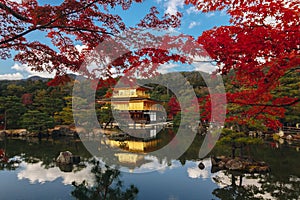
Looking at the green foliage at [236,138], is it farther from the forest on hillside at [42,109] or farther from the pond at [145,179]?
the forest on hillside at [42,109]

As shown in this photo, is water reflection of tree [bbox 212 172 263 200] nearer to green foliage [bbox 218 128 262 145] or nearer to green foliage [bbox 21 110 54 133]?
green foliage [bbox 218 128 262 145]

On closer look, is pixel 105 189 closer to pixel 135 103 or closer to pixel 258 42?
pixel 258 42

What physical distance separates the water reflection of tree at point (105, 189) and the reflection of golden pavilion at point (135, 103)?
16003 mm

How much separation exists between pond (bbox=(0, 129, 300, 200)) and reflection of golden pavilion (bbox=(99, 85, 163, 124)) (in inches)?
562

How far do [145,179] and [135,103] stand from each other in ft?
59.1

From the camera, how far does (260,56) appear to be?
335 centimetres

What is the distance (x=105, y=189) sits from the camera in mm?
6172

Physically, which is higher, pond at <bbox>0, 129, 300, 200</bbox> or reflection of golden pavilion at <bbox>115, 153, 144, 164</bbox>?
reflection of golden pavilion at <bbox>115, 153, 144, 164</bbox>

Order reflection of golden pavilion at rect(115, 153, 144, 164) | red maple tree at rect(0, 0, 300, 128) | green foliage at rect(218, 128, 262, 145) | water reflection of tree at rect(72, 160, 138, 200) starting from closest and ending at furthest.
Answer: red maple tree at rect(0, 0, 300, 128) < water reflection of tree at rect(72, 160, 138, 200) < green foliage at rect(218, 128, 262, 145) < reflection of golden pavilion at rect(115, 153, 144, 164)

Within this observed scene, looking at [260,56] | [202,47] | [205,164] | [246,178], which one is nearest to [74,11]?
[202,47]

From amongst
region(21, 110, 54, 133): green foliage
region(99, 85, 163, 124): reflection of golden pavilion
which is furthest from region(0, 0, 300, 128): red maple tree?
region(99, 85, 163, 124): reflection of golden pavilion

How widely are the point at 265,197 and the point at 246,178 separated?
1.41 meters

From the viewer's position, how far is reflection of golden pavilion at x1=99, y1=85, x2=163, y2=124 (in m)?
24.7

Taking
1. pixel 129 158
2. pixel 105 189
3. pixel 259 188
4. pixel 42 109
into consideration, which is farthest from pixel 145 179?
pixel 42 109
